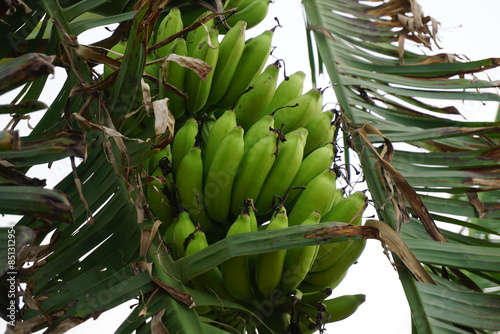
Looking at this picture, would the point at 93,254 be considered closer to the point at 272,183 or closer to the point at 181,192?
the point at 181,192

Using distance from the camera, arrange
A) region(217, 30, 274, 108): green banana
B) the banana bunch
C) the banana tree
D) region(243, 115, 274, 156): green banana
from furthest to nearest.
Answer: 1. region(217, 30, 274, 108): green banana
2. region(243, 115, 274, 156): green banana
3. the banana bunch
4. the banana tree

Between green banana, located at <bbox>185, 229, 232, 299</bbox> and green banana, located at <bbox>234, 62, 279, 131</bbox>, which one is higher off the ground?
green banana, located at <bbox>234, 62, 279, 131</bbox>

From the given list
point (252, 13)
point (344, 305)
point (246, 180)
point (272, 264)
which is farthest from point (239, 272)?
point (252, 13)

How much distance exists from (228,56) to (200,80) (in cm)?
10

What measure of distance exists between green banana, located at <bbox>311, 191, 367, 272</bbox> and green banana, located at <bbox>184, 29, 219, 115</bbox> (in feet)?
1.11

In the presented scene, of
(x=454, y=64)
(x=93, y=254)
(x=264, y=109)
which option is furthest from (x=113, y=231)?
(x=454, y=64)

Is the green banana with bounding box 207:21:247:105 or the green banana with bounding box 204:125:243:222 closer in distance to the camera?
the green banana with bounding box 204:125:243:222

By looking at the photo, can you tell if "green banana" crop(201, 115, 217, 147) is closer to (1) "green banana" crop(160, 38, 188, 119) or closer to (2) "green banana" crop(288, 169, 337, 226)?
(1) "green banana" crop(160, 38, 188, 119)

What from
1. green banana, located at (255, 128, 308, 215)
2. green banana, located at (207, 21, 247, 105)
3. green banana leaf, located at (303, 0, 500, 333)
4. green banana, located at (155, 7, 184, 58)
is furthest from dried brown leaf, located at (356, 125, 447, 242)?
green banana, located at (155, 7, 184, 58)

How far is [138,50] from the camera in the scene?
0.89 meters

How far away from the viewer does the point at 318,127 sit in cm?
121

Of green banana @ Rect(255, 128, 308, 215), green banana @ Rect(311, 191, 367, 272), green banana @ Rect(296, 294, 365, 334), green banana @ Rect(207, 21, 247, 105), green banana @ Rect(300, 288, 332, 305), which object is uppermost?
green banana @ Rect(207, 21, 247, 105)

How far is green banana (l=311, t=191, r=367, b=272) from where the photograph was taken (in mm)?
1054

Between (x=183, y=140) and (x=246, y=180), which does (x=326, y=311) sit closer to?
(x=246, y=180)
